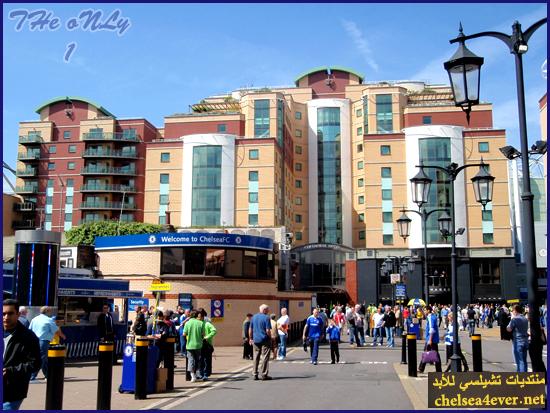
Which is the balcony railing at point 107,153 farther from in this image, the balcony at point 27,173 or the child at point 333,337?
the child at point 333,337

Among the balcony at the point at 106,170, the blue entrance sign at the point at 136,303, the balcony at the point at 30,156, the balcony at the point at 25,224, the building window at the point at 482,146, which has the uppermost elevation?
the balcony at the point at 30,156

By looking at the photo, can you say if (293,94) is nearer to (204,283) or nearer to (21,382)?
(204,283)

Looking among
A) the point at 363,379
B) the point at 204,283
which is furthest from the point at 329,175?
the point at 363,379

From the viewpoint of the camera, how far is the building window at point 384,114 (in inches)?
3011

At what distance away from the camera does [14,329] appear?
6.38 meters

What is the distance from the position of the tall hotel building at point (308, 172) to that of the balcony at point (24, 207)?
3.15ft

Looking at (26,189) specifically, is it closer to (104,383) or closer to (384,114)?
(384,114)

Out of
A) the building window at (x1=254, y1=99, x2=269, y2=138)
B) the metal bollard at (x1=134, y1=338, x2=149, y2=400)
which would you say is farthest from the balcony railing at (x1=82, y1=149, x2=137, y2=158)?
the metal bollard at (x1=134, y1=338, x2=149, y2=400)

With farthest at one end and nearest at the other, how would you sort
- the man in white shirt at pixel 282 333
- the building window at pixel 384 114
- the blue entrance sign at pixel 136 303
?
the building window at pixel 384 114 < the blue entrance sign at pixel 136 303 < the man in white shirt at pixel 282 333

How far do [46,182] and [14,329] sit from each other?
7956 cm

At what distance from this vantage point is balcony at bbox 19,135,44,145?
81.2 meters

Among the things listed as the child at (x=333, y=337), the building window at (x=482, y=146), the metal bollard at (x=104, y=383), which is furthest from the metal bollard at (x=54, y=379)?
the building window at (x=482, y=146)

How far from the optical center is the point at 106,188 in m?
78.0

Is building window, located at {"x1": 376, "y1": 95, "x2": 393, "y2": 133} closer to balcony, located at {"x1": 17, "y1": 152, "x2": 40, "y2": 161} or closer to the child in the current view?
balcony, located at {"x1": 17, "y1": 152, "x2": 40, "y2": 161}
